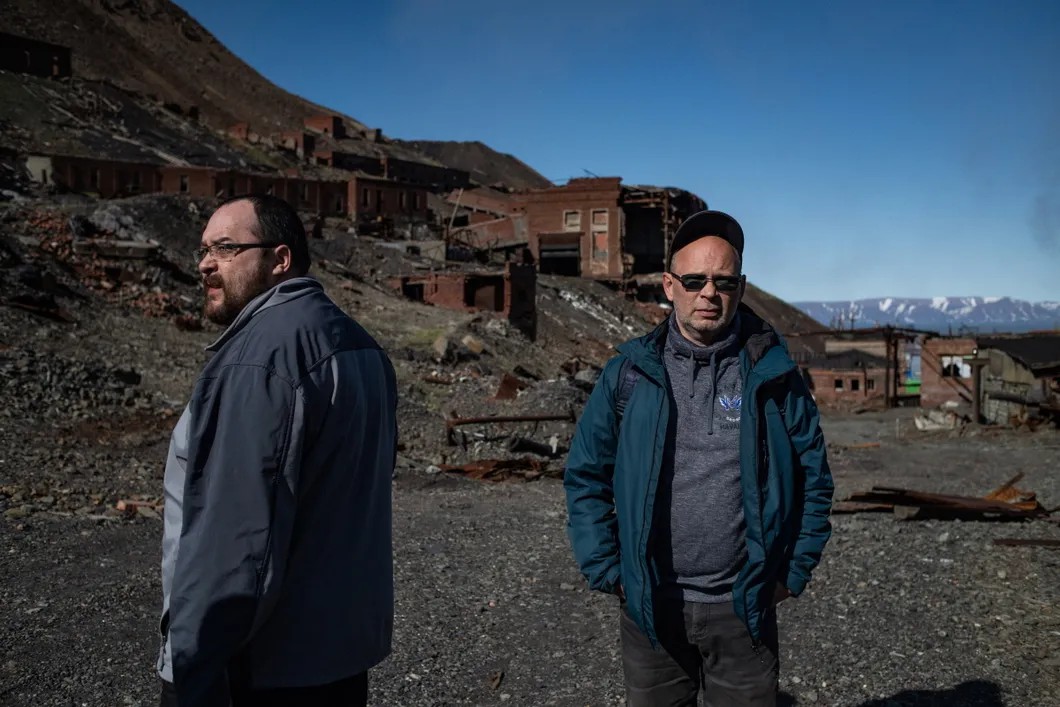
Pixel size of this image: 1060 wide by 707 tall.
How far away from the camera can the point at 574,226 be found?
4341 cm

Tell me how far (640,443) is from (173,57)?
335 ft

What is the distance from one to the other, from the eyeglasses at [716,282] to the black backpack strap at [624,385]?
0.30 metres

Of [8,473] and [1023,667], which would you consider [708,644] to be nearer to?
[1023,667]

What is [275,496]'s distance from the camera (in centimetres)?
193

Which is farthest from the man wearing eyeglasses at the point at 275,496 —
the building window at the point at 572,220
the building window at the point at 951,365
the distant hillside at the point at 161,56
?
the distant hillside at the point at 161,56

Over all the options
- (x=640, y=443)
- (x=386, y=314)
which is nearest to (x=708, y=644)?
(x=640, y=443)

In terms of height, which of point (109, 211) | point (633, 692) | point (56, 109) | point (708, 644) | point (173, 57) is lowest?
point (633, 692)

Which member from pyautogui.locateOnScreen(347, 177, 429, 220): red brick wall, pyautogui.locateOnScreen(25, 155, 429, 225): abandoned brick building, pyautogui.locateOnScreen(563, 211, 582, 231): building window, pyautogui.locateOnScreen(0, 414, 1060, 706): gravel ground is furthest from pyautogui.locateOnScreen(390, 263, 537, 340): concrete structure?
pyautogui.locateOnScreen(347, 177, 429, 220): red brick wall

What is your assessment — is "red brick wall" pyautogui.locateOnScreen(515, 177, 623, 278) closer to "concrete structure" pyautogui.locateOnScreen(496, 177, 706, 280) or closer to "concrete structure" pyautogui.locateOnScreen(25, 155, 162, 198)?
"concrete structure" pyautogui.locateOnScreen(496, 177, 706, 280)

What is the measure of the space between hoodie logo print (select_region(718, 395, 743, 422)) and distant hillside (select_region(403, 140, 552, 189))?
9869 centimetres

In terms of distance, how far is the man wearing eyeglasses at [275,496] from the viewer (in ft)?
6.19

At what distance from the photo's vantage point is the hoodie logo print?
2.63m

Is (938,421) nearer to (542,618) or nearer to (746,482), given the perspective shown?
(542,618)

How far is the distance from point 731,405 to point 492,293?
24426mm
